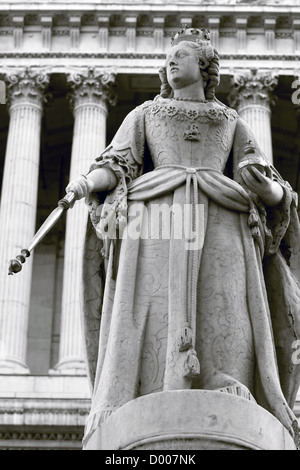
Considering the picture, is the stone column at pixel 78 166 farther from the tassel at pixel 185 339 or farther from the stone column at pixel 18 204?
the tassel at pixel 185 339

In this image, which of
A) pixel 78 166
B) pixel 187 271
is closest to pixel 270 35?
pixel 78 166

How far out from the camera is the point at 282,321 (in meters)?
8.54

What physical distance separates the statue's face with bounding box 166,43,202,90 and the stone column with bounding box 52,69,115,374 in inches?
778

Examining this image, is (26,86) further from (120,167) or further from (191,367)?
(191,367)

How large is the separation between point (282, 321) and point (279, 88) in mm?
27290

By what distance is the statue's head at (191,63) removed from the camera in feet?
29.8

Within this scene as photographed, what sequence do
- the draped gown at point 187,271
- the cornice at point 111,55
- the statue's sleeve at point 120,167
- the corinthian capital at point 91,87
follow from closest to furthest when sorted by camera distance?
the draped gown at point 187,271 → the statue's sleeve at point 120,167 → the corinthian capital at point 91,87 → the cornice at point 111,55

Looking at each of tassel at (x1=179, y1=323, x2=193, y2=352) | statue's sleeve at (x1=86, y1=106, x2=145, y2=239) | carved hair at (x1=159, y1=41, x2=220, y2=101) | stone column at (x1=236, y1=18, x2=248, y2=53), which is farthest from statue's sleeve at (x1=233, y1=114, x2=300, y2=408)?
stone column at (x1=236, y1=18, x2=248, y2=53)

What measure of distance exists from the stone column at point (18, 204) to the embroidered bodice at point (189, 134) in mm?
21001

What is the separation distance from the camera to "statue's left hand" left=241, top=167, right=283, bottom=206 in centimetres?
845

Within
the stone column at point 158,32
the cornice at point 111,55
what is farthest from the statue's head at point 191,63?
the stone column at point 158,32
